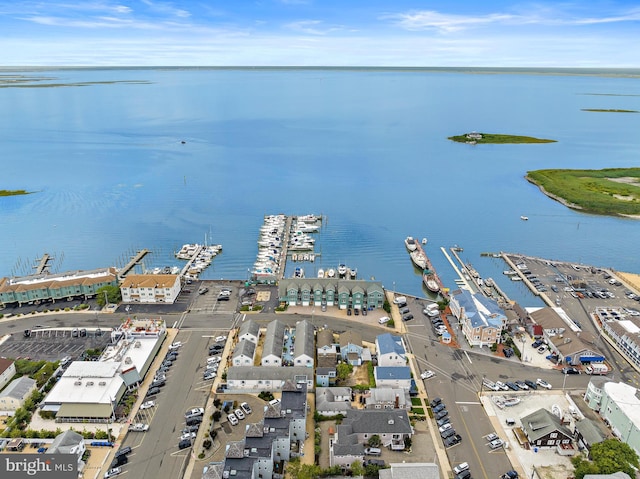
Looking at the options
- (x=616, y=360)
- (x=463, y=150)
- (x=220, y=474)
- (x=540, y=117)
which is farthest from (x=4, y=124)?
(x=540, y=117)

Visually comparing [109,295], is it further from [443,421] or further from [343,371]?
[443,421]

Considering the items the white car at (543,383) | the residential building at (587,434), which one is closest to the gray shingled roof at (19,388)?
the residential building at (587,434)

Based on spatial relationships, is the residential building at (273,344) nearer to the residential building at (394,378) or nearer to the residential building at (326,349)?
the residential building at (326,349)

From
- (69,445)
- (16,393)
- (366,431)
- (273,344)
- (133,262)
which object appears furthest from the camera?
(133,262)

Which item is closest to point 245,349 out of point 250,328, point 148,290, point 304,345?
point 250,328

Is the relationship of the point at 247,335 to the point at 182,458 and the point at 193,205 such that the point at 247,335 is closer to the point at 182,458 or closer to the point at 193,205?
the point at 182,458

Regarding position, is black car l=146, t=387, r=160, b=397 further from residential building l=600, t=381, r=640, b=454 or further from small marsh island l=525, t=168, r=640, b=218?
small marsh island l=525, t=168, r=640, b=218

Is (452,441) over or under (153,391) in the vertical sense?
over

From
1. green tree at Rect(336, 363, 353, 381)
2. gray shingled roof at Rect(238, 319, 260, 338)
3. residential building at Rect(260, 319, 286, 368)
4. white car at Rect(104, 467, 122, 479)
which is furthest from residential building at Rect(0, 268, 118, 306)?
green tree at Rect(336, 363, 353, 381)
